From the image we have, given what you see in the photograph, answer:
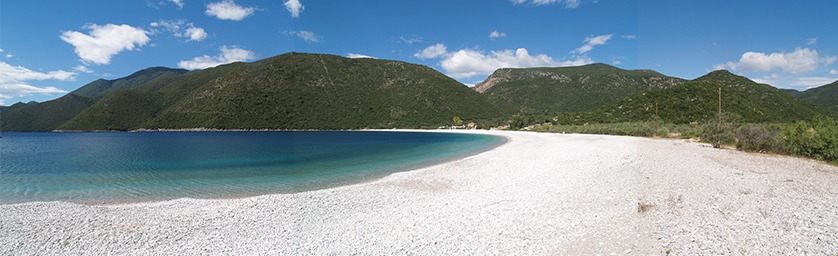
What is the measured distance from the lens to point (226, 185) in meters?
12.5

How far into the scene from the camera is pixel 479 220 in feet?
21.9

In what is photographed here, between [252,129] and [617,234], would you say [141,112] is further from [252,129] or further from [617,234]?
[617,234]

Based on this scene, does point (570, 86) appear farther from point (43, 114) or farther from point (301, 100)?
point (43, 114)

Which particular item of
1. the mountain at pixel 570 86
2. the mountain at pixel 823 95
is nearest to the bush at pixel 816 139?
the mountain at pixel 570 86

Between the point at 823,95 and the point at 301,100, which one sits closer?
the point at 823,95

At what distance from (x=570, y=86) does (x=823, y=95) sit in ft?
197

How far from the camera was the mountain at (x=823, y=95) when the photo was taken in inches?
3157

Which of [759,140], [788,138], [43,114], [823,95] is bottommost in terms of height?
[759,140]

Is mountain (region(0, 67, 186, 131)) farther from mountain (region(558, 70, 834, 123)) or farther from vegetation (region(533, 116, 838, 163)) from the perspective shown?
vegetation (region(533, 116, 838, 163))

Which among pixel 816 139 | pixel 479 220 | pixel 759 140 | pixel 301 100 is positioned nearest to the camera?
pixel 479 220

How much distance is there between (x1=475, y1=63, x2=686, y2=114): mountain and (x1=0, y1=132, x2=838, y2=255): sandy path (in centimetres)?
8586

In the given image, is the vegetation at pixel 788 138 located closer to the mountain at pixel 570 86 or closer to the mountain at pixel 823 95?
the mountain at pixel 570 86

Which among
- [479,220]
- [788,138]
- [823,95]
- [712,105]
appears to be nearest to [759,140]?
[788,138]

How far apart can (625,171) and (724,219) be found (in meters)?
6.70
